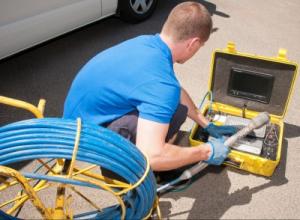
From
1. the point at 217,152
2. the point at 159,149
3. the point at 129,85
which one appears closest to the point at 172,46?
the point at 129,85

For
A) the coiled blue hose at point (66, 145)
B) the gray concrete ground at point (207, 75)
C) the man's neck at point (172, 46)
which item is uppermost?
the man's neck at point (172, 46)

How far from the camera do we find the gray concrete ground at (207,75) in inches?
109

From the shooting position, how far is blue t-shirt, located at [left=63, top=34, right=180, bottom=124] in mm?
2027

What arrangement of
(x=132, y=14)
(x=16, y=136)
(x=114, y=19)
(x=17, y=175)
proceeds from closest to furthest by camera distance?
1. (x=17, y=175)
2. (x=16, y=136)
3. (x=132, y=14)
4. (x=114, y=19)

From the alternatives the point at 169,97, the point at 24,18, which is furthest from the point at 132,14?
the point at 169,97

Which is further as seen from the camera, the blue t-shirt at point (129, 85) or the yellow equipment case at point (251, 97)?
the yellow equipment case at point (251, 97)

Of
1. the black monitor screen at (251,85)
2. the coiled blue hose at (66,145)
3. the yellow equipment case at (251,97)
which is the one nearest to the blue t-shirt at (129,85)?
the coiled blue hose at (66,145)

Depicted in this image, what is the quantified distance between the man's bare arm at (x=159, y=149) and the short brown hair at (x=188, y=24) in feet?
1.93

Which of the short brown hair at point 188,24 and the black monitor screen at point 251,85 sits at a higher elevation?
the short brown hair at point 188,24

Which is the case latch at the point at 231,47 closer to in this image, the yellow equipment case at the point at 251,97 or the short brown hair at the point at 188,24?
the yellow equipment case at the point at 251,97

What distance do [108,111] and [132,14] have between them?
3168mm

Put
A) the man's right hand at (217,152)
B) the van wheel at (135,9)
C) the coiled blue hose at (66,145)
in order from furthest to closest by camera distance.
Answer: the van wheel at (135,9) → the man's right hand at (217,152) → the coiled blue hose at (66,145)

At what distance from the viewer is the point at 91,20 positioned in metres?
4.53

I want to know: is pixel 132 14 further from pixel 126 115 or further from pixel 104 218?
pixel 104 218
